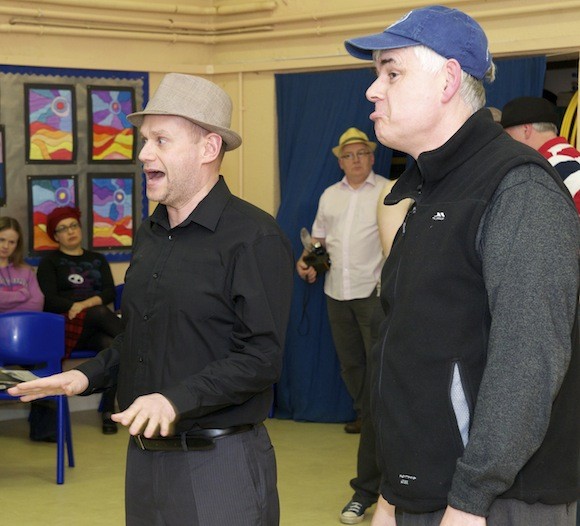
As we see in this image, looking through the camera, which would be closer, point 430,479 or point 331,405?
point 430,479

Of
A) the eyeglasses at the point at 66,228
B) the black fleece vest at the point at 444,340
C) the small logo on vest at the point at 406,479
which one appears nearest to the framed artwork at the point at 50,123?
the eyeglasses at the point at 66,228

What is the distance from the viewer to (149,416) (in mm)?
2293

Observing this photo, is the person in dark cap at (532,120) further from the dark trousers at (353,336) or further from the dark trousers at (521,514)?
the dark trousers at (521,514)

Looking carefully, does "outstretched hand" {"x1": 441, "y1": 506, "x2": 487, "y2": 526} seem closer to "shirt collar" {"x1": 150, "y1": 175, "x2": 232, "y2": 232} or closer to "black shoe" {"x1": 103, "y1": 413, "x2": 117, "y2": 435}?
"shirt collar" {"x1": 150, "y1": 175, "x2": 232, "y2": 232}

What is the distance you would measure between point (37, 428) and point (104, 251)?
4.79 ft

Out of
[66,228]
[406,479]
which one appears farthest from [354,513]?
[406,479]

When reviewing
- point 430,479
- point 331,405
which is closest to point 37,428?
point 331,405

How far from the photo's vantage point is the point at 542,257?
66.9 inches

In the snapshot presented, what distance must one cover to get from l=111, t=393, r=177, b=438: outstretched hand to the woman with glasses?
4.38m

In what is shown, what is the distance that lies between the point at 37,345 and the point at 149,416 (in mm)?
3722

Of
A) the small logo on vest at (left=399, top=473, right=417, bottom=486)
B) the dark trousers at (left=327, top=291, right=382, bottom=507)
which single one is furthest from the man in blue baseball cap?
the dark trousers at (left=327, top=291, right=382, bottom=507)

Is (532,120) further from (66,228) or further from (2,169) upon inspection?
(2,169)

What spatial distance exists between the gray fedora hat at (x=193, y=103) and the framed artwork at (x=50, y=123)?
14.7ft

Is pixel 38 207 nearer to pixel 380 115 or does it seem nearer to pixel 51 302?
pixel 51 302
